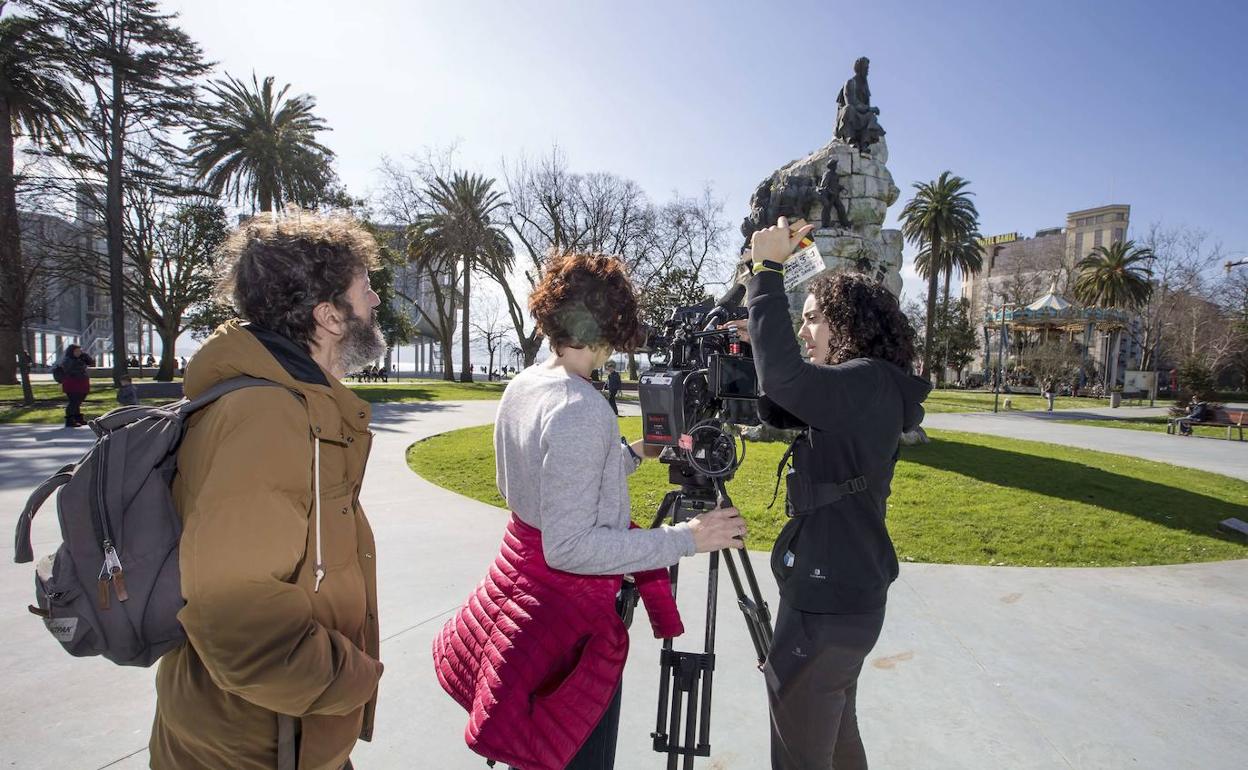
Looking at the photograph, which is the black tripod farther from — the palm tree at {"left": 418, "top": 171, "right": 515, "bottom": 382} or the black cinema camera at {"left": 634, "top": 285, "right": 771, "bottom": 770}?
the palm tree at {"left": 418, "top": 171, "right": 515, "bottom": 382}

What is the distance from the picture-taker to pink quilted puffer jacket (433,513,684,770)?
154 centimetres

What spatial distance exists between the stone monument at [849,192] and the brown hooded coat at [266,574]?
35.4 ft

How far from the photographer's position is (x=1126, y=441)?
46.3 feet

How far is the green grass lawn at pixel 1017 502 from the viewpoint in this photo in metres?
5.55

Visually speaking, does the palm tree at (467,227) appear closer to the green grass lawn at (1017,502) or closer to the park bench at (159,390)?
the park bench at (159,390)

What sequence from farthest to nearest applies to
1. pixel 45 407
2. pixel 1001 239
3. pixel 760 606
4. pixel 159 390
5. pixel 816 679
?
1. pixel 1001 239
2. pixel 159 390
3. pixel 45 407
4. pixel 760 606
5. pixel 816 679

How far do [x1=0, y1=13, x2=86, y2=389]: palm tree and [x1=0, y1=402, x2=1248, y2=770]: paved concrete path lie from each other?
16.7 m

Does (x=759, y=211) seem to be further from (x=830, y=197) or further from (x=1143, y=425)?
(x=1143, y=425)

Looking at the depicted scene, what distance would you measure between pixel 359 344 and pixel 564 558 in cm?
81

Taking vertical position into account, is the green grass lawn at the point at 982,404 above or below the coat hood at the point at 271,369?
below

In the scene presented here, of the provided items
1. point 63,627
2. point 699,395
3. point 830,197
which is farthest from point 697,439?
point 830,197

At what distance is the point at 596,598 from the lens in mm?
1672

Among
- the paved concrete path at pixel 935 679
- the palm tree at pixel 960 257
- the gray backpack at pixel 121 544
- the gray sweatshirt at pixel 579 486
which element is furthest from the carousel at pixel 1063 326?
the gray backpack at pixel 121 544

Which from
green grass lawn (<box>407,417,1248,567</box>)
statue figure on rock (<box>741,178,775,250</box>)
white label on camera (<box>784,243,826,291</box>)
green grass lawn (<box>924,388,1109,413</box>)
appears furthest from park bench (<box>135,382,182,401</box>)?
green grass lawn (<box>924,388,1109,413</box>)
